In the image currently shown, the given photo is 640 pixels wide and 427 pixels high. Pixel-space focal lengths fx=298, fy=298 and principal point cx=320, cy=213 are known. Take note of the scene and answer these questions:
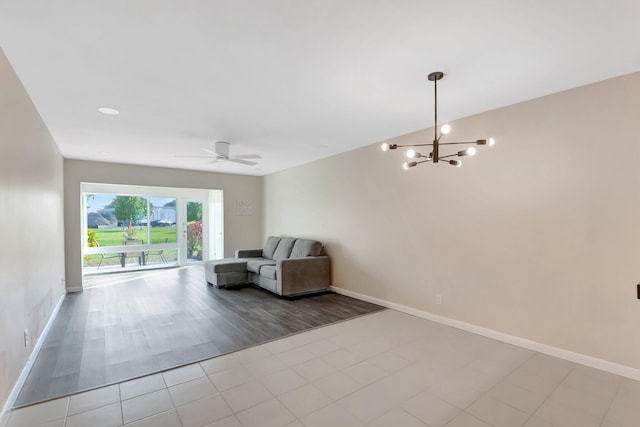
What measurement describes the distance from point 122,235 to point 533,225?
8.96 meters

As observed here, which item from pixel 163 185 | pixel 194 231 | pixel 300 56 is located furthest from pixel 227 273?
pixel 300 56

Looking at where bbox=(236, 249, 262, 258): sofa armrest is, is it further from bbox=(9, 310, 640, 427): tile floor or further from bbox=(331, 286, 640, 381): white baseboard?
bbox=(9, 310, 640, 427): tile floor

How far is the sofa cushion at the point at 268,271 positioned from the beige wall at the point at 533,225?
5.60ft

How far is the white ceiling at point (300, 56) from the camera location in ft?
5.74

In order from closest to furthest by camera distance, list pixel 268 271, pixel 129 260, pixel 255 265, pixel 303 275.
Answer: pixel 303 275 < pixel 268 271 < pixel 255 265 < pixel 129 260

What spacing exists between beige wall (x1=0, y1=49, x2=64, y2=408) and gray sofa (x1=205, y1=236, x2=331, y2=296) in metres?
2.54

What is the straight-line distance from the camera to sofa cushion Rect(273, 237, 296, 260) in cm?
608

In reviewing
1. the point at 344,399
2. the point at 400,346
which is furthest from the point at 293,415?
the point at 400,346

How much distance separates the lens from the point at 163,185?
22.3 feet

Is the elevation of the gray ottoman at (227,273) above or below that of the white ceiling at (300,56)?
below

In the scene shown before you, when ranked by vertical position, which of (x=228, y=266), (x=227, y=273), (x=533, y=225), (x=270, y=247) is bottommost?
(x=227, y=273)

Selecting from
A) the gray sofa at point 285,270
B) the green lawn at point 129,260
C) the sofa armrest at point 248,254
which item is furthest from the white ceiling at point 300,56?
the green lawn at point 129,260

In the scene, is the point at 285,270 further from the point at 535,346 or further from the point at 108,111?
the point at 535,346

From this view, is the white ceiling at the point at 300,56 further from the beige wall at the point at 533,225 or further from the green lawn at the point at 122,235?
the green lawn at the point at 122,235
